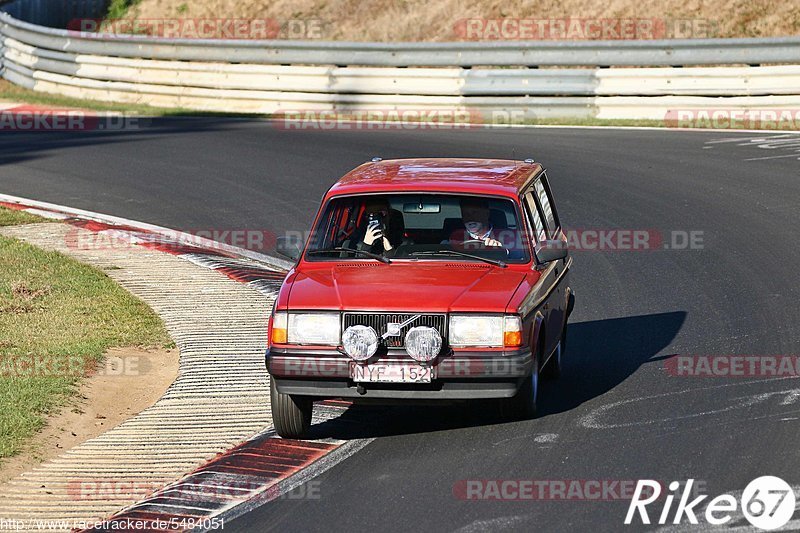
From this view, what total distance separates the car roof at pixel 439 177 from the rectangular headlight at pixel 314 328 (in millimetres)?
1527

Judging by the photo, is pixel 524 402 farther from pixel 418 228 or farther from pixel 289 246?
pixel 289 246

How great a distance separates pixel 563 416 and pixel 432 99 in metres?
16.0

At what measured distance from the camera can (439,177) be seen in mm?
9766

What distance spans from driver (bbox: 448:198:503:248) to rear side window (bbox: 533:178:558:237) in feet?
2.94

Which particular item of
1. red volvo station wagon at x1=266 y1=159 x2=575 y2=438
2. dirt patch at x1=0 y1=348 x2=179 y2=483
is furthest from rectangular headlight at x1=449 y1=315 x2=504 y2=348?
dirt patch at x1=0 y1=348 x2=179 y2=483

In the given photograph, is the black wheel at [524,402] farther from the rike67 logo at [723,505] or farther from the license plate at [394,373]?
the rike67 logo at [723,505]

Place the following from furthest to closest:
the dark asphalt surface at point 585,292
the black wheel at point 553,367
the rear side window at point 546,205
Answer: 1. the rear side window at point 546,205
2. the black wheel at point 553,367
3. the dark asphalt surface at point 585,292

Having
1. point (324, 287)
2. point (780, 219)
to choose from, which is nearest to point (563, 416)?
point (324, 287)

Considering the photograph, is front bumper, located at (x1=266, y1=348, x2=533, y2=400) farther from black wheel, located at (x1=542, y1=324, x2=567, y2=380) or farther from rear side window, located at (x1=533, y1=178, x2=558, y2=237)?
rear side window, located at (x1=533, y1=178, x2=558, y2=237)

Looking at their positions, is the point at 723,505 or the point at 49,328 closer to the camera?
the point at 723,505

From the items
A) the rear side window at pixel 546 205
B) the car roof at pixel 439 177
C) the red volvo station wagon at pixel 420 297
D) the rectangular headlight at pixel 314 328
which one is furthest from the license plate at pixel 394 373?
the rear side window at pixel 546 205

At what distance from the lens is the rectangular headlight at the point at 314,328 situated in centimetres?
830

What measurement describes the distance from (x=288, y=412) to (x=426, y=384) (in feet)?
3.09

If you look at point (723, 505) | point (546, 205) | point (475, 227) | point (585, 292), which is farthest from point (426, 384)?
point (585, 292)
